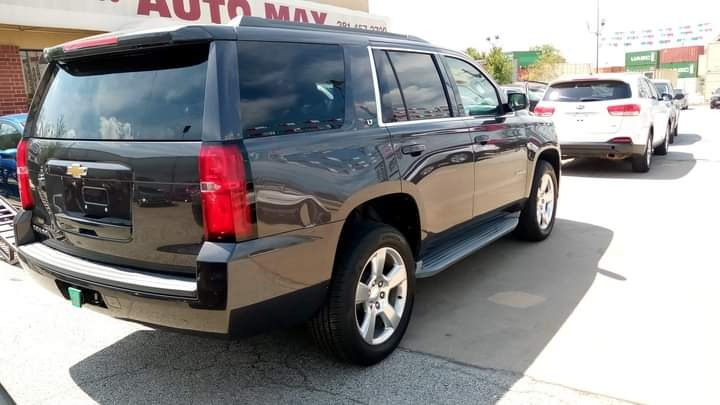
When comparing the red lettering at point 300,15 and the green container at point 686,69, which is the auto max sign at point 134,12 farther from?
the green container at point 686,69

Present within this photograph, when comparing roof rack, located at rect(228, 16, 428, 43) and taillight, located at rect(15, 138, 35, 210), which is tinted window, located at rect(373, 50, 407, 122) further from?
taillight, located at rect(15, 138, 35, 210)

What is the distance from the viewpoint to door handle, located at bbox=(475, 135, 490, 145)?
4457 millimetres

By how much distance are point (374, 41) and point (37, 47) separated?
10.2 metres

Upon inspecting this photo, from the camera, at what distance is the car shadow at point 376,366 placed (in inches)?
125

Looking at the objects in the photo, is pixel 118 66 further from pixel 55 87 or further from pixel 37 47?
pixel 37 47

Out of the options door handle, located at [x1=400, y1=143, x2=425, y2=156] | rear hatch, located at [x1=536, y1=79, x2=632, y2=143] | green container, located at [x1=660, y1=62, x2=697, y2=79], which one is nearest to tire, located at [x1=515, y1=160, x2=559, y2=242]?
door handle, located at [x1=400, y1=143, x2=425, y2=156]

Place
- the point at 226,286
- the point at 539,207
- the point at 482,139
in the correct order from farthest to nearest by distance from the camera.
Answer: the point at 539,207 → the point at 482,139 → the point at 226,286

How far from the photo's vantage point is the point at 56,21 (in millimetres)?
10289

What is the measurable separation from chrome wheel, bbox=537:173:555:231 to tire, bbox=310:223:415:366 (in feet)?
8.65

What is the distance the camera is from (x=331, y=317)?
10.3ft

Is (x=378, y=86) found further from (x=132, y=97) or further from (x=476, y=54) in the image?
(x=476, y=54)

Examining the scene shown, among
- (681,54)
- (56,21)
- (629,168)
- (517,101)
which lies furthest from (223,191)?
(681,54)

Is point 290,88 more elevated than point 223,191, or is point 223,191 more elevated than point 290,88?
point 290,88

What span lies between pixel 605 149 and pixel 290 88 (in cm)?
806
